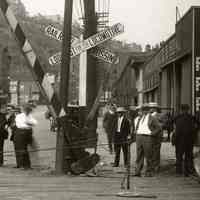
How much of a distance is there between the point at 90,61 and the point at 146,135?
296 inches

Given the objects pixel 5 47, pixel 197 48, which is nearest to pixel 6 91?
pixel 5 47

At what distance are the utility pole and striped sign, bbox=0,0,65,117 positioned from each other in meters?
4.54

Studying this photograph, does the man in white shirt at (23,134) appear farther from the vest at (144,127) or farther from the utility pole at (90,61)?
the utility pole at (90,61)

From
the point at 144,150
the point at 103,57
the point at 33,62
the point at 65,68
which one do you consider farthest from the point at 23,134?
the point at 144,150

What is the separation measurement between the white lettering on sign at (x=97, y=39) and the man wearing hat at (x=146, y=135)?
1.73m

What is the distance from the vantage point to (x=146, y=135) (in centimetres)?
1278

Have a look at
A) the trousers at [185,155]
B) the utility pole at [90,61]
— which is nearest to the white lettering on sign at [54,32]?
the trousers at [185,155]

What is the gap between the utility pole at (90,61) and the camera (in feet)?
58.1

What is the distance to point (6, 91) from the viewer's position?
87062 mm

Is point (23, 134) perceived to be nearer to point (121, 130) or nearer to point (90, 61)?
point (121, 130)

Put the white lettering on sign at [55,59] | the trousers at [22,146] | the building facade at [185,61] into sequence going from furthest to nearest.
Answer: the building facade at [185,61]
the trousers at [22,146]
the white lettering on sign at [55,59]

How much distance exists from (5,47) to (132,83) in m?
16.9

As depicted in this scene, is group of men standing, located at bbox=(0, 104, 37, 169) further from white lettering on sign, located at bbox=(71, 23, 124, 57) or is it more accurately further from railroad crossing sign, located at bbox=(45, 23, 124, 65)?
white lettering on sign, located at bbox=(71, 23, 124, 57)

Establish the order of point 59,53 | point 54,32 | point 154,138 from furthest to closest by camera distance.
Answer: point 59,53 < point 54,32 < point 154,138
